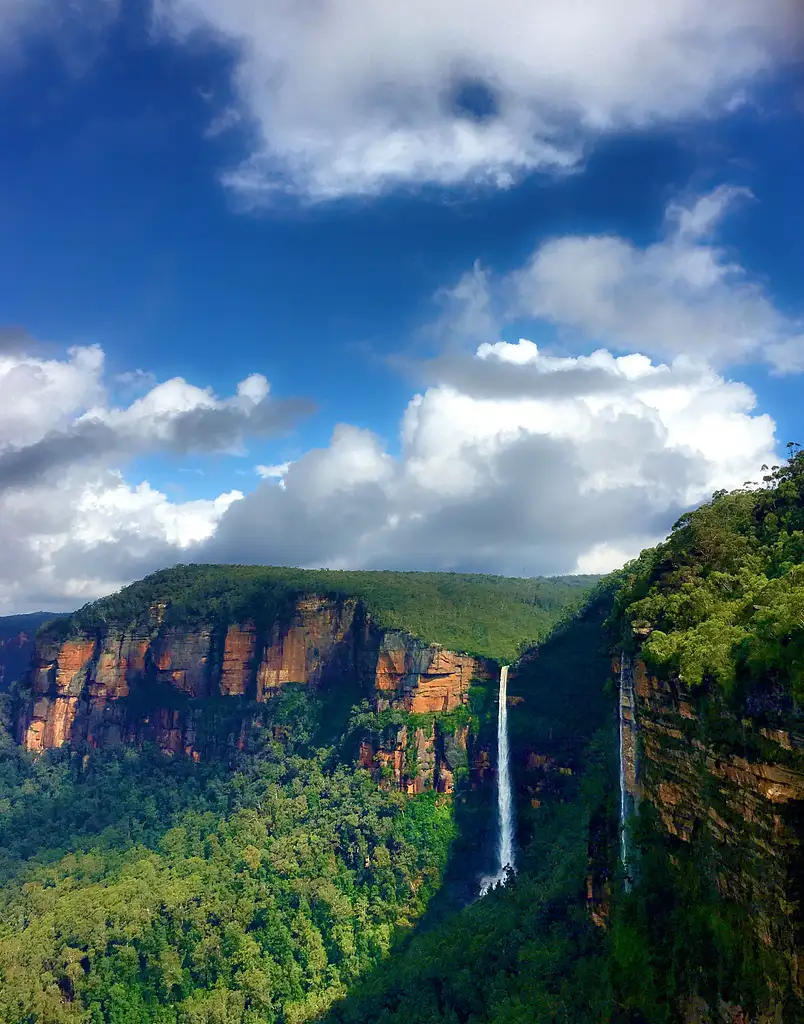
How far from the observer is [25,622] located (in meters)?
147

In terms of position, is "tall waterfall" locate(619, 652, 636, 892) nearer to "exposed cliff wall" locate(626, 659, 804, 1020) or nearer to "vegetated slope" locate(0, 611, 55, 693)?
"exposed cliff wall" locate(626, 659, 804, 1020)

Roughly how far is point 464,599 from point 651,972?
2879 inches

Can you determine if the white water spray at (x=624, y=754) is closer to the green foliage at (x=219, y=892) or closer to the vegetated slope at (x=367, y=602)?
the green foliage at (x=219, y=892)

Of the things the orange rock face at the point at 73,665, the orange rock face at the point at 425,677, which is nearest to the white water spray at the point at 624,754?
the orange rock face at the point at 425,677

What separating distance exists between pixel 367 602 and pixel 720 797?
66504 mm

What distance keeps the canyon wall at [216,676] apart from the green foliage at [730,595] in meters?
34.5

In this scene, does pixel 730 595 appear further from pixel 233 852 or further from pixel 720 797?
pixel 233 852

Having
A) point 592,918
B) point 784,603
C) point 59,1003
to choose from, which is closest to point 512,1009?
point 592,918

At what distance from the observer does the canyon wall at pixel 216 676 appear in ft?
236

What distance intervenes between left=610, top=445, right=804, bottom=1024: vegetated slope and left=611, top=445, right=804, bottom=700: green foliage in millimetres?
78

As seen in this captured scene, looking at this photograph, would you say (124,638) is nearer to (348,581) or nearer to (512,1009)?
(348,581)

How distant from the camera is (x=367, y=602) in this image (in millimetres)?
82938

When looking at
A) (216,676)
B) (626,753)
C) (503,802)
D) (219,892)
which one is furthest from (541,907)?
(216,676)

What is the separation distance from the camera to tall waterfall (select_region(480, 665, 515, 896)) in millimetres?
58094
